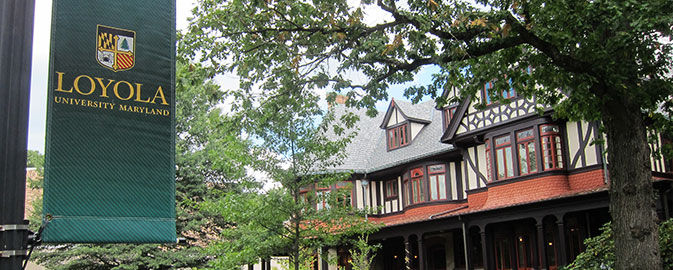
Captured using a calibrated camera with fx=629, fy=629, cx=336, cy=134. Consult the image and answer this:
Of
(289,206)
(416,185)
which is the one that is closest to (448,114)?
(416,185)

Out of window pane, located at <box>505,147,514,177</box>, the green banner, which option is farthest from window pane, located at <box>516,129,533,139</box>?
the green banner

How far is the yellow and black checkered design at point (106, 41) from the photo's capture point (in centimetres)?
456

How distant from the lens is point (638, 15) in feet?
32.5

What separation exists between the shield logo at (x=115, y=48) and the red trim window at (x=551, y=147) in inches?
692

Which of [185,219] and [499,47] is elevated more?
[499,47]

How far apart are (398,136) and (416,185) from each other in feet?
11.1

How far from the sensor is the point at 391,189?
28.3 meters

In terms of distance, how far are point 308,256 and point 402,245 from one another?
10129mm

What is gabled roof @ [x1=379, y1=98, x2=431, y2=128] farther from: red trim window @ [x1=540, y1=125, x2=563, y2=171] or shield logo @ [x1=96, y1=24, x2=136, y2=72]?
shield logo @ [x1=96, y1=24, x2=136, y2=72]

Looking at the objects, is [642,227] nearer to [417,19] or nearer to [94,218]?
[417,19]

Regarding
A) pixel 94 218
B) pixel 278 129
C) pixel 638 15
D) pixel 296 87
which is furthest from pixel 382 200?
pixel 94 218

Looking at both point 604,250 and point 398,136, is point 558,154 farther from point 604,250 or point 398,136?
point 398,136

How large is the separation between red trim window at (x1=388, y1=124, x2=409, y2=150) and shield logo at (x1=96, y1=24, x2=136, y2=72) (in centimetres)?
2384

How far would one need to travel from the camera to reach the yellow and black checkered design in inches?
180
